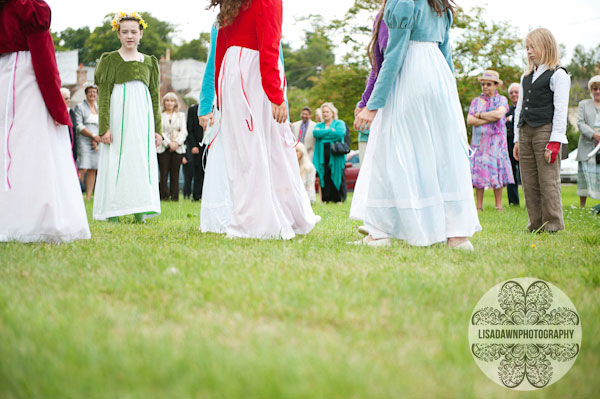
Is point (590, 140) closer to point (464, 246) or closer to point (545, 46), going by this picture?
point (545, 46)

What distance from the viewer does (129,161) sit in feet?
24.7

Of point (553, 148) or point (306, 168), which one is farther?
point (306, 168)

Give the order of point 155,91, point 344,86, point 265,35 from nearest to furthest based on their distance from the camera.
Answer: point 265,35, point 155,91, point 344,86

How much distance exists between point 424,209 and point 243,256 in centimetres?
162

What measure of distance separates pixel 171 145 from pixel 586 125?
901 centimetres

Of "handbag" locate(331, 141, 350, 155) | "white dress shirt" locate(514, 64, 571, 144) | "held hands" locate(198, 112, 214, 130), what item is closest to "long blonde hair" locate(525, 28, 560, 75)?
"white dress shirt" locate(514, 64, 571, 144)

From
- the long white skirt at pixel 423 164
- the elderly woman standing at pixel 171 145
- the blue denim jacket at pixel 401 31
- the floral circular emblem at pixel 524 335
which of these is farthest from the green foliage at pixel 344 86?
the floral circular emblem at pixel 524 335

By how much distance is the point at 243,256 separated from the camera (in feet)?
13.9

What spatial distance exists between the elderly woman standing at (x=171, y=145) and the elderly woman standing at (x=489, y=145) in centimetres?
691

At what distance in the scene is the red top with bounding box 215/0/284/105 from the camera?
526cm

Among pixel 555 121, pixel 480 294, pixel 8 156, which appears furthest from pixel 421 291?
pixel 555 121

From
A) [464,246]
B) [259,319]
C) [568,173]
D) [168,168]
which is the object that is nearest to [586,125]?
[464,246]

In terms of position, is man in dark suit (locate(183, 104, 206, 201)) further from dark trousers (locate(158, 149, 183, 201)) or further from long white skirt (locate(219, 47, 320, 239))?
long white skirt (locate(219, 47, 320, 239))

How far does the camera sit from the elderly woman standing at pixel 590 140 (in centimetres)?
1069
